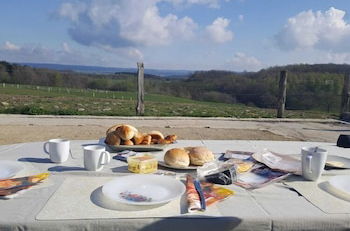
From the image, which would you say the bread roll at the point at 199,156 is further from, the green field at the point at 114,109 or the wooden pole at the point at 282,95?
the wooden pole at the point at 282,95

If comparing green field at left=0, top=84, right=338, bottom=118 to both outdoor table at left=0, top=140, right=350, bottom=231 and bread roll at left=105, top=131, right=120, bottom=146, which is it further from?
outdoor table at left=0, top=140, right=350, bottom=231

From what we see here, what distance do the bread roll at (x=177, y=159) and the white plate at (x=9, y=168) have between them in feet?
2.25

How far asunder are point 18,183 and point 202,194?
28.8 inches

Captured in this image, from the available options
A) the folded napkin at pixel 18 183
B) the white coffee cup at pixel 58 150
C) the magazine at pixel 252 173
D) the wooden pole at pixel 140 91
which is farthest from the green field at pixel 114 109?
the folded napkin at pixel 18 183

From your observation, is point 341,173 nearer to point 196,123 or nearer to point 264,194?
point 264,194

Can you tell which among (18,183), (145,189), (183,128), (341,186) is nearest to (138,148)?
(145,189)

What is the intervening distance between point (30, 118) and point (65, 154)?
6151mm

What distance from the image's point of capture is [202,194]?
1286 mm

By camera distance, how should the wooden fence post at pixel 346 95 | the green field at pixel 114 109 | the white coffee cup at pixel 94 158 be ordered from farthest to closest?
the wooden fence post at pixel 346 95 → the green field at pixel 114 109 → the white coffee cup at pixel 94 158

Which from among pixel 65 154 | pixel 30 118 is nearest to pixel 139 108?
pixel 30 118

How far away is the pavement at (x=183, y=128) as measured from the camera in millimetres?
5684

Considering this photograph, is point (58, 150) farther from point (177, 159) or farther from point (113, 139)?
point (177, 159)

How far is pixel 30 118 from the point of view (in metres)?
7.32

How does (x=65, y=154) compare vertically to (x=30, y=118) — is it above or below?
above
